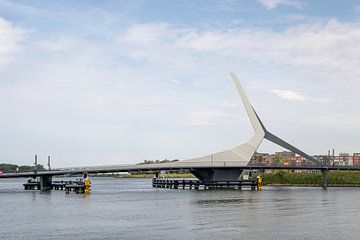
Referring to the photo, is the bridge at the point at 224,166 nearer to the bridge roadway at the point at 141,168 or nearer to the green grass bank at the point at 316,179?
the bridge roadway at the point at 141,168

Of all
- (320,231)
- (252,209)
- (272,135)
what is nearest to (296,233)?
(320,231)

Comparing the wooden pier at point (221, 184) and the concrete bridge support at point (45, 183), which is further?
the concrete bridge support at point (45, 183)

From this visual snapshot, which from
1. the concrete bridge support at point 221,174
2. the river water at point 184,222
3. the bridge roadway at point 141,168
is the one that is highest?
the bridge roadway at point 141,168

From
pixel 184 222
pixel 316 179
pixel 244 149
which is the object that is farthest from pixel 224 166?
pixel 184 222

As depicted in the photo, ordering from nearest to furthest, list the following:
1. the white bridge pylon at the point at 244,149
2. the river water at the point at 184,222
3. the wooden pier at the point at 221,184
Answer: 1. the river water at the point at 184,222
2. the wooden pier at the point at 221,184
3. the white bridge pylon at the point at 244,149

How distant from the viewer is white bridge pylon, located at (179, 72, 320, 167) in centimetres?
8753

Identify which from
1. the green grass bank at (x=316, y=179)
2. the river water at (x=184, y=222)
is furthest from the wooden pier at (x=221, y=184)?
the river water at (x=184, y=222)

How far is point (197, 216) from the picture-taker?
37.6m

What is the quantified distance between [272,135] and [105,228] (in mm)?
66198

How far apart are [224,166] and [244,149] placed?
7.43m

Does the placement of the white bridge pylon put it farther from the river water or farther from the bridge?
the river water

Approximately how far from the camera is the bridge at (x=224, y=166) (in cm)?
8181

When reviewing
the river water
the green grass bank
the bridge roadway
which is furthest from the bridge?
the river water

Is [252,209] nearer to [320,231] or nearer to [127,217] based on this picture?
[127,217]
